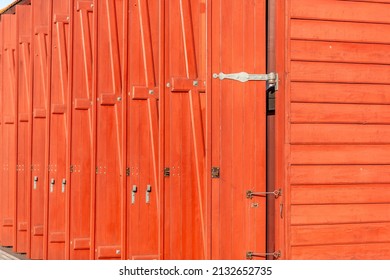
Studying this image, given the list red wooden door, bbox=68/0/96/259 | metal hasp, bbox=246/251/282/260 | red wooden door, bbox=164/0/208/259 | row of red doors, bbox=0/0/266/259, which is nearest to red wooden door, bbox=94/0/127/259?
row of red doors, bbox=0/0/266/259

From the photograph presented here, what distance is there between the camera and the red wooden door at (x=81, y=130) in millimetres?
11203

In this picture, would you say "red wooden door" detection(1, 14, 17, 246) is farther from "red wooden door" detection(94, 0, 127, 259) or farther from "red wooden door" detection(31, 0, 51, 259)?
"red wooden door" detection(94, 0, 127, 259)

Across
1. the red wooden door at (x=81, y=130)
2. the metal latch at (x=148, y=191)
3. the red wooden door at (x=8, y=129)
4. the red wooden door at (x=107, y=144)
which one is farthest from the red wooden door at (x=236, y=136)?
the red wooden door at (x=8, y=129)

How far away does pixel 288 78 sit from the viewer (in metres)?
7.40

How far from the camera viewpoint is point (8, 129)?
14.9m

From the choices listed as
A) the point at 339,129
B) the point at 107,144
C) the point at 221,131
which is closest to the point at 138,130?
the point at 107,144

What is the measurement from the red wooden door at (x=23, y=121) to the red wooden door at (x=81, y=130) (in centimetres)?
241

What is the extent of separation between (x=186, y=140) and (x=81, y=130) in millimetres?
2998

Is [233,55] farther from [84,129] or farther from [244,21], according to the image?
[84,129]

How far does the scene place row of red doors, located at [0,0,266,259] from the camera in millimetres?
7680

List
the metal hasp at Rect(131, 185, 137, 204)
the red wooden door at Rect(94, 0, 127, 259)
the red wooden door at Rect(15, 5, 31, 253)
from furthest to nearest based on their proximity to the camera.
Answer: the red wooden door at Rect(15, 5, 31, 253)
the red wooden door at Rect(94, 0, 127, 259)
the metal hasp at Rect(131, 185, 137, 204)

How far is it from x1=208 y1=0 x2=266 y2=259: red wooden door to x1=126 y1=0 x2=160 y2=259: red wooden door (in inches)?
69.3

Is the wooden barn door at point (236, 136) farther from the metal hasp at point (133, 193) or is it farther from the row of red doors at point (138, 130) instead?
the metal hasp at point (133, 193)

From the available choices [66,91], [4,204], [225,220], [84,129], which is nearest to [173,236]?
[225,220]
